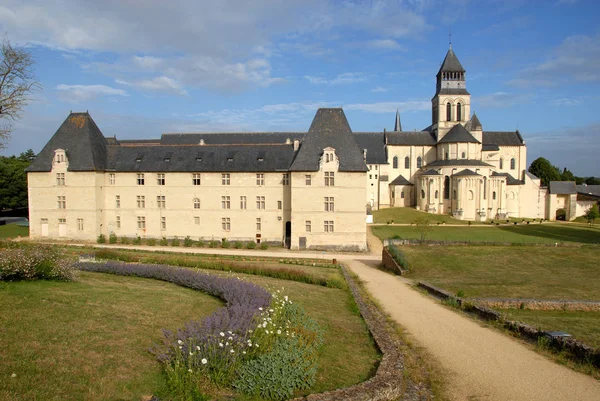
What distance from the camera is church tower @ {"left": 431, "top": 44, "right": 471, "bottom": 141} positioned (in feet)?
226

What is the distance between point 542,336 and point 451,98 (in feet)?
215

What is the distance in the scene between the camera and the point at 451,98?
6906 cm

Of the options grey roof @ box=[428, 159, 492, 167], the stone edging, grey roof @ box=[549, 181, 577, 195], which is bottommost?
the stone edging

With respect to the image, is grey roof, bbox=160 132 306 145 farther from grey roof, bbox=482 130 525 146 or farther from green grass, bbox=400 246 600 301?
grey roof, bbox=482 130 525 146

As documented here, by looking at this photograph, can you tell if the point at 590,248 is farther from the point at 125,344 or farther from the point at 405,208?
the point at 405,208

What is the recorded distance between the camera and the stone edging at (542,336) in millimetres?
9125

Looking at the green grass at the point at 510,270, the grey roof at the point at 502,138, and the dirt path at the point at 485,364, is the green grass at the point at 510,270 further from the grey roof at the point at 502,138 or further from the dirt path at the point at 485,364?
the grey roof at the point at 502,138

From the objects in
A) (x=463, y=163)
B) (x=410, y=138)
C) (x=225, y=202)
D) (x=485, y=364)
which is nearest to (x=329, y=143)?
(x=225, y=202)

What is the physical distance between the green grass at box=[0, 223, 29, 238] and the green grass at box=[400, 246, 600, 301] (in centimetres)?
3620

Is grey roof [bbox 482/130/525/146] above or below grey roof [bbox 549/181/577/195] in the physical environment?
above

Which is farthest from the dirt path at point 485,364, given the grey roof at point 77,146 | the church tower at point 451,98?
the church tower at point 451,98

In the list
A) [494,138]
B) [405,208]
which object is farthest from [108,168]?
[494,138]

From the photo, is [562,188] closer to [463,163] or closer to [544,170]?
[463,163]

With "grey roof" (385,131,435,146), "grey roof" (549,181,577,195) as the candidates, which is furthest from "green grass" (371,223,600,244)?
"grey roof" (385,131,435,146)
